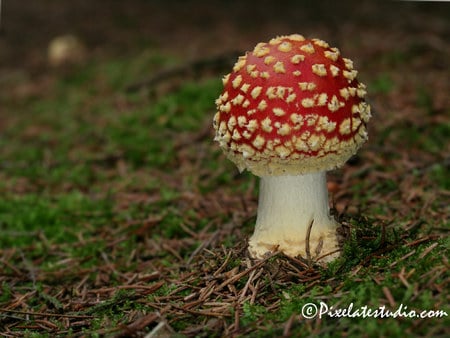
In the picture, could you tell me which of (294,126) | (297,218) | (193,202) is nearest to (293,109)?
(294,126)

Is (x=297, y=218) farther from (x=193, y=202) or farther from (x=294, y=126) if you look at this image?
(x=193, y=202)

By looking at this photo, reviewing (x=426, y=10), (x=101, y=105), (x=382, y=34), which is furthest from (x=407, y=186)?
(x=426, y=10)

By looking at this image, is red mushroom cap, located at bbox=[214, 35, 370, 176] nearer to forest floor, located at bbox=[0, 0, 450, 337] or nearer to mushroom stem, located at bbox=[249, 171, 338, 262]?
mushroom stem, located at bbox=[249, 171, 338, 262]

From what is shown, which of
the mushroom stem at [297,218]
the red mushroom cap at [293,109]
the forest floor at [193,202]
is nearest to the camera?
the forest floor at [193,202]

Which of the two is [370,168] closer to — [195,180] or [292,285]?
[195,180]

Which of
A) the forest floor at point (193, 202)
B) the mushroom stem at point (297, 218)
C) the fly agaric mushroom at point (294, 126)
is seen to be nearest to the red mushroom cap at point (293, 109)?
the fly agaric mushroom at point (294, 126)

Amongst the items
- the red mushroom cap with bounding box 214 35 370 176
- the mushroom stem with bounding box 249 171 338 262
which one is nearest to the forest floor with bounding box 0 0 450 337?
the mushroom stem with bounding box 249 171 338 262

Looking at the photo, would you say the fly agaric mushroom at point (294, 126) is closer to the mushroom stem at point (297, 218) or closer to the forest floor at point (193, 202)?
the mushroom stem at point (297, 218)
